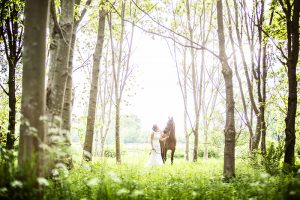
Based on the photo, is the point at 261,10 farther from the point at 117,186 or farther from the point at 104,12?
the point at 117,186

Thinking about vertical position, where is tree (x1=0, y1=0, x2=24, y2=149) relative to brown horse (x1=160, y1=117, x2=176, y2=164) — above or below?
above

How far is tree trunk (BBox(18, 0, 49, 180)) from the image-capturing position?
3734mm

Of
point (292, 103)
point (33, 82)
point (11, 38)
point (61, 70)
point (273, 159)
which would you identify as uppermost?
point (11, 38)

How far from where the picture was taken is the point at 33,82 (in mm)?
3730

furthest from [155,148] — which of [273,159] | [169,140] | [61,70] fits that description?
[61,70]

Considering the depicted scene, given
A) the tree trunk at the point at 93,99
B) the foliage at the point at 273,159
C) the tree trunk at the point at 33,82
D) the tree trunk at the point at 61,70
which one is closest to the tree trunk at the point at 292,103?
the foliage at the point at 273,159

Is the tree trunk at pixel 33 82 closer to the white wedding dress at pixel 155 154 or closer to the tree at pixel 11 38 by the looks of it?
the tree at pixel 11 38

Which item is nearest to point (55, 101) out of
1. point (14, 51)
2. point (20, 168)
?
point (20, 168)

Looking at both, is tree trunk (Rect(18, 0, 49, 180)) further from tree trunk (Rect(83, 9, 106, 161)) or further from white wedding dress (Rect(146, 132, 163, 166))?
white wedding dress (Rect(146, 132, 163, 166))

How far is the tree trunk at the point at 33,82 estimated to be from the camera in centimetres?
373

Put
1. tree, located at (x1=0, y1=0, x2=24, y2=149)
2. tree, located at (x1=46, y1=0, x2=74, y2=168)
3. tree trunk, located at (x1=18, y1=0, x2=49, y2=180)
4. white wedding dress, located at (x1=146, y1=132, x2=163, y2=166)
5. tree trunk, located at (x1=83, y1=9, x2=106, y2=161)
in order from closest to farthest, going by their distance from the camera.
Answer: tree trunk, located at (x1=18, y1=0, x2=49, y2=180) → tree, located at (x1=46, y1=0, x2=74, y2=168) → tree trunk, located at (x1=83, y1=9, x2=106, y2=161) → tree, located at (x1=0, y1=0, x2=24, y2=149) → white wedding dress, located at (x1=146, y1=132, x2=163, y2=166)

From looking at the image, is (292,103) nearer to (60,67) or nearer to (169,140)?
(60,67)

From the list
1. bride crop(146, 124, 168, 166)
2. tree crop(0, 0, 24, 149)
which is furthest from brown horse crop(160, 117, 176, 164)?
tree crop(0, 0, 24, 149)

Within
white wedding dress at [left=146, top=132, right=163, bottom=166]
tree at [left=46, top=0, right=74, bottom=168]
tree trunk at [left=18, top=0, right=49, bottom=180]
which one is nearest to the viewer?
tree trunk at [left=18, top=0, right=49, bottom=180]
